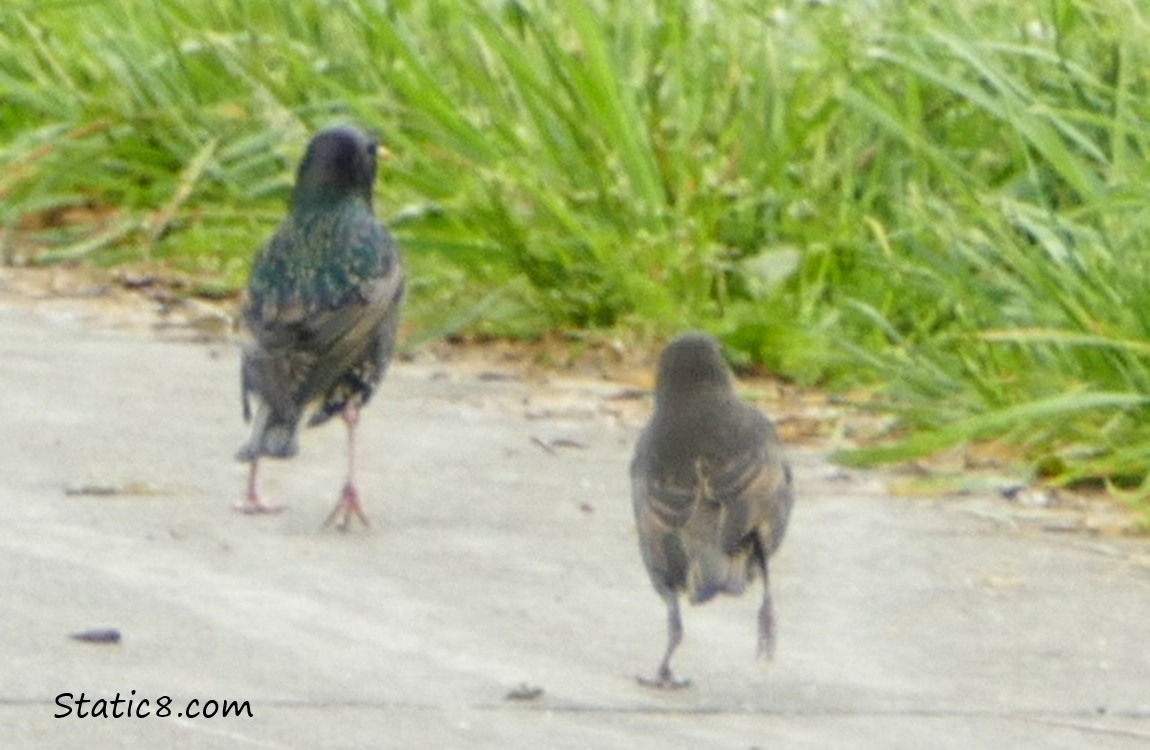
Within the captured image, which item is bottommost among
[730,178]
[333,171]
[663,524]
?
[663,524]

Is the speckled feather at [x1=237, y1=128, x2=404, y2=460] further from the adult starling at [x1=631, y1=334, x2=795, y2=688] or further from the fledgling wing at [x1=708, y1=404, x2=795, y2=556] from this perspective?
the fledgling wing at [x1=708, y1=404, x2=795, y2=556]

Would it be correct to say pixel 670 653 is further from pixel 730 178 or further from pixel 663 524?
pixel 730 178

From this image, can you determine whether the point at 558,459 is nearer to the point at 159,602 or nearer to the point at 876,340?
the point at 876,340

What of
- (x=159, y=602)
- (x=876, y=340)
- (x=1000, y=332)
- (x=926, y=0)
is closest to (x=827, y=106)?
(x=926, y=0)

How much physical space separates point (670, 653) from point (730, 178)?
3643 mm

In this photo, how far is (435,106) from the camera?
349 inches

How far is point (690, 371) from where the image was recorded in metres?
5.55

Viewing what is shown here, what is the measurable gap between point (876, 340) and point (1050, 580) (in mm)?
1886

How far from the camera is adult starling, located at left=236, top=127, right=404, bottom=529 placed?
675cm

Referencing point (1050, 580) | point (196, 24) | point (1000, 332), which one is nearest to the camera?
point (1050, 580)

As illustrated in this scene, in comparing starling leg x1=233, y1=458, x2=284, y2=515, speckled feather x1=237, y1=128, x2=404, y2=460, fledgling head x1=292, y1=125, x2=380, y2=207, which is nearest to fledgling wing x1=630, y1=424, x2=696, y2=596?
starling leg x1=233, y1=458, x2=284, y2=515

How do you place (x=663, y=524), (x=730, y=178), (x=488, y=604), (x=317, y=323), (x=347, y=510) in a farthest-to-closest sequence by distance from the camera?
(x=730, y=178) → (x=317, y=323) → (x=347, y=510) → (x=488, y=604) → (x=663, y=524)

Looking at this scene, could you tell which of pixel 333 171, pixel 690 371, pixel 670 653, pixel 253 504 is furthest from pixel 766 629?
pixel 333 171

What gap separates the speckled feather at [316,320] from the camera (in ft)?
22.2
